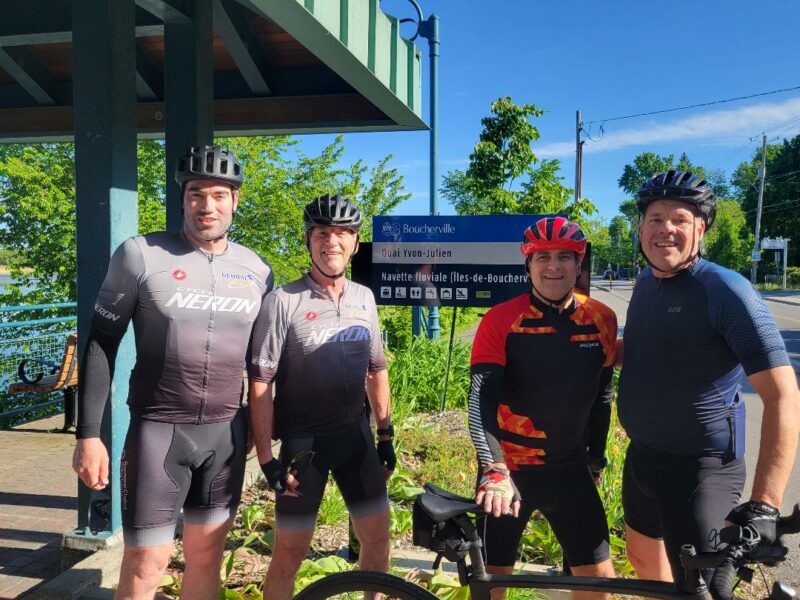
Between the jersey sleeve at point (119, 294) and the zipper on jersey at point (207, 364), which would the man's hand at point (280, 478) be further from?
the jersey sleeve at point (119, 294)

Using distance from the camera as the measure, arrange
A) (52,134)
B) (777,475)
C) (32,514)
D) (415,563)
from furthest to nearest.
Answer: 1. (52,134)
2. (32,514)
3. (415,563)
4. (777,475)

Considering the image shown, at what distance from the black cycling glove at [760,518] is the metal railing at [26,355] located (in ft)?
24.0

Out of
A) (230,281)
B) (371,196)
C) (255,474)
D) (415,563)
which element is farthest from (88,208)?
(371,196)

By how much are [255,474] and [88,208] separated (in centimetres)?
228

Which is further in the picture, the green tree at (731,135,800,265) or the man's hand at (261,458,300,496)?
the green tree at (731,135,800,265)

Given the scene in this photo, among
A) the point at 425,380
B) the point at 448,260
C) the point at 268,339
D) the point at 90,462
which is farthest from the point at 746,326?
the point at 425,380

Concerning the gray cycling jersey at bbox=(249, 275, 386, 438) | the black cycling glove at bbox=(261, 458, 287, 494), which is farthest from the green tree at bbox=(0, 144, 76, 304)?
the black cycling glove at bbox=(261, 458, 287, 494)

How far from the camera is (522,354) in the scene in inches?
95.1

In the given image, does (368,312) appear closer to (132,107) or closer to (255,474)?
(132,107)


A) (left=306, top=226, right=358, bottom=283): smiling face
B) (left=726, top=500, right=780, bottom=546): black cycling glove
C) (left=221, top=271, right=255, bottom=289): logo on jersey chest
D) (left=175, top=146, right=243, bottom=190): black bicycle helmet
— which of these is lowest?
(left=726, top=500, right=780, bottom=546): black cycling glove

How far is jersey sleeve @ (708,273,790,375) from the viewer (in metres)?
1.97

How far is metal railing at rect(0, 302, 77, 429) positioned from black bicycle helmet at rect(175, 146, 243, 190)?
5.58 m

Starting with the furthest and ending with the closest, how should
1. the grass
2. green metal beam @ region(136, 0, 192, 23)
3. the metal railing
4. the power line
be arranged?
the power line, the metal railing, the grass, green metal beam @ region(136, 0, 192, 23)

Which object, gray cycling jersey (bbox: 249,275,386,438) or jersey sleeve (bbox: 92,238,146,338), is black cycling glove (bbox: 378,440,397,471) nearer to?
gray cycling jersey (bbox: 249,275,386,438)
